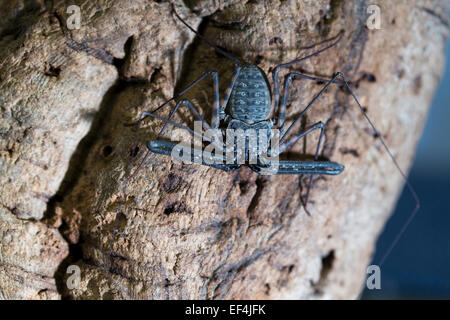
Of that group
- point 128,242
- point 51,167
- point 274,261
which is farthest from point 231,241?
point 51,167

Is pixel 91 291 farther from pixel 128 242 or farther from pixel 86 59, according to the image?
pixel 86 59

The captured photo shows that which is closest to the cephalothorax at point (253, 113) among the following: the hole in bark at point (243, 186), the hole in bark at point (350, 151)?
the hole in bark at point (243, 186)

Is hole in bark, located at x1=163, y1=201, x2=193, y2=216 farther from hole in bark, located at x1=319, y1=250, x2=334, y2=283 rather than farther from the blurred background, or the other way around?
the blurred background

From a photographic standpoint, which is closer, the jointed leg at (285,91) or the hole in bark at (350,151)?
the jointed leg at (285,91)

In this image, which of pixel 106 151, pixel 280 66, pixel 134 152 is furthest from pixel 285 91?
pixel 106 151

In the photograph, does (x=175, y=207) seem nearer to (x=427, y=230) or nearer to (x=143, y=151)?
(x=143, y=151)

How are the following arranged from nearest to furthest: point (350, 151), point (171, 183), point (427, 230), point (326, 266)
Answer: point (171, 183)
point (350, 151)
point (326, 266)
point (427, 230)

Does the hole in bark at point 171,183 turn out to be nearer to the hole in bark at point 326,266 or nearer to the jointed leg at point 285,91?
the jointed leg at point 285,91

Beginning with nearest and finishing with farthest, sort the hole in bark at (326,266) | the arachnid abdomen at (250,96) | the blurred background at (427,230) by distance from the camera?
the arachnid abdomen at (250,96) → the hole in bark at (326,266) → the blurred background at (427,230)

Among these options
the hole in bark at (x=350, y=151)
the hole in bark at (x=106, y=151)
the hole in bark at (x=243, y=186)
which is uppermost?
the hole in bark at (x=106, y=151)
